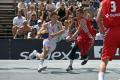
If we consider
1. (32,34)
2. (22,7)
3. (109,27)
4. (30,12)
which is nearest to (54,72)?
(109,27)

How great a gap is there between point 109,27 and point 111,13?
266 mm

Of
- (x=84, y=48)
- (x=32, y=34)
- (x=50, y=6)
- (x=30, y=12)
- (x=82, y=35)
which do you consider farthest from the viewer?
(x=50, y=6)

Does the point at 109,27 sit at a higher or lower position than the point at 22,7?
higher

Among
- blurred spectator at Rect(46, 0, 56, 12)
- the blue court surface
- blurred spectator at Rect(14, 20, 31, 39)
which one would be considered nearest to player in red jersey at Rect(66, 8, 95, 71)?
the blue court surface

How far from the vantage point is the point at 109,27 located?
8.71m

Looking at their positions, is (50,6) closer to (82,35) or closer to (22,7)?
(22,7)

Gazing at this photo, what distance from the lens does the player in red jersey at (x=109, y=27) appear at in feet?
28.0

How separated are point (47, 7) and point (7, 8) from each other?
360 cm

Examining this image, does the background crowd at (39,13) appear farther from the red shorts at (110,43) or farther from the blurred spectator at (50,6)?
the red shorts at (110,43)

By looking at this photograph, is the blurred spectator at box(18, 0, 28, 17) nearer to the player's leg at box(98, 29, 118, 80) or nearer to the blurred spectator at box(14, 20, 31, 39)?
the blurred spectator at box(14, 20, 31, 39)

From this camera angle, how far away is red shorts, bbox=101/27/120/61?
336 inches

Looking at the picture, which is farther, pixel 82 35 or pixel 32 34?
pixel 32 34

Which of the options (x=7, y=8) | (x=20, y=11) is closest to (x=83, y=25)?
(x=20, y=11)

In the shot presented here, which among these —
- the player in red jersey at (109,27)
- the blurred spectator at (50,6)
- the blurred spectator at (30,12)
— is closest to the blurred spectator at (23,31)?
the blurred spectator at (30,12)
